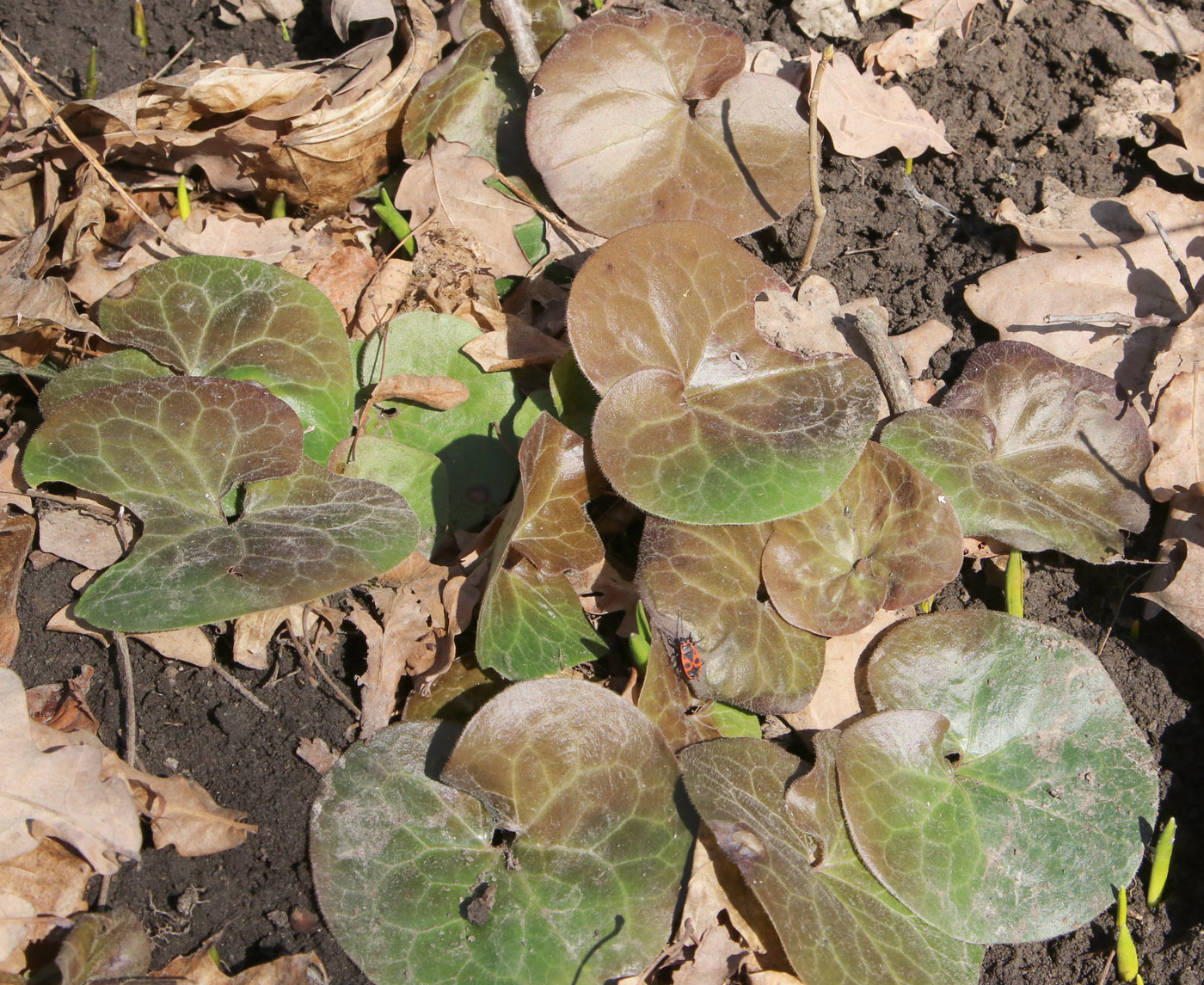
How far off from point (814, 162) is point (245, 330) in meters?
1.54

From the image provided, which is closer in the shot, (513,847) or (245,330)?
(513,847)

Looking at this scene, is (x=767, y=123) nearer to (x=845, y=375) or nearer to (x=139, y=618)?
(x=845, y=375)

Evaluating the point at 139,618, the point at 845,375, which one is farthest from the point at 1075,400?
the point at 139,618

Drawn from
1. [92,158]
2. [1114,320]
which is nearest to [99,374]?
[92,158]

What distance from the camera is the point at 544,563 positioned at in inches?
74.4

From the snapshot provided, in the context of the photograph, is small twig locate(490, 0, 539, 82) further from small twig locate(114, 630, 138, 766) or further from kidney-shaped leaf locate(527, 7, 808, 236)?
small twig locate(114, 630, 138, 766)

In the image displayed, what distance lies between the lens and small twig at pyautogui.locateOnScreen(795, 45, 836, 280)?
2252 millimetres

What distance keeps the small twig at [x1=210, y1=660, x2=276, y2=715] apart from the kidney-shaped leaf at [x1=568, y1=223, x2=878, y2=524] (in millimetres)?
929

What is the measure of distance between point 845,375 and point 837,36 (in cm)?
134

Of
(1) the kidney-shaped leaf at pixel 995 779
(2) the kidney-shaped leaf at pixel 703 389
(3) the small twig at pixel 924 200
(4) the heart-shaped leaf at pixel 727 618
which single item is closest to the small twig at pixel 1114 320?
(3) the small twig at pixel 924 200

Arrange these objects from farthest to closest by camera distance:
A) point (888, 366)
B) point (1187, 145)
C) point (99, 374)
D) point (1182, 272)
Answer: point (1187, 145)
point (1182, 272)
point (888, 366)
point (99, 374)

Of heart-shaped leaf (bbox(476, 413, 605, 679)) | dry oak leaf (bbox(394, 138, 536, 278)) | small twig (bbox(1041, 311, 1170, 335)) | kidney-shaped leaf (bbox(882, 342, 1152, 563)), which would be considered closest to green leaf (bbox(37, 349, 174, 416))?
dry oak leaf (bbox(394, 138, 536, 278))

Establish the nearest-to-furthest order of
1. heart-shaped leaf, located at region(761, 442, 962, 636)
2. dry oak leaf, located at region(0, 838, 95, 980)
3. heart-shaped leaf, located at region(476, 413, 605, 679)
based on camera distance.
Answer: dry oak leaf, located at region(0, 838, 95, 980) → heart-shaped leaf, located at region(476, 413, 605, 679) → heart-shaped leaf, located at region(761, 442, 962, 636)

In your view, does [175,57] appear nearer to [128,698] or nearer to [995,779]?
[128,698]
